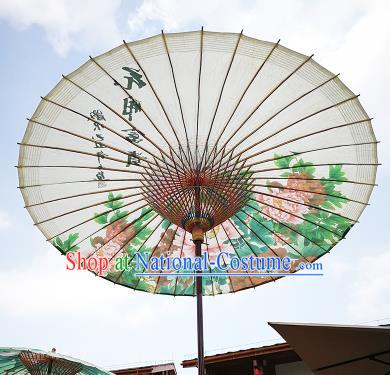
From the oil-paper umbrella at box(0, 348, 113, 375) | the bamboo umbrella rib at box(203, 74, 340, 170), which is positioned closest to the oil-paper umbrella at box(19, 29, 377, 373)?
the bamboo umbrella rib at box(203, 74, 340, 170)

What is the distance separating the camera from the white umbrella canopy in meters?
6.06

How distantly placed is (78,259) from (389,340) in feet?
15.7

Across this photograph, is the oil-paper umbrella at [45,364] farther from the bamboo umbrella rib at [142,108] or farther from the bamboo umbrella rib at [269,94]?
the bamboo umbrella rib at [269,94]

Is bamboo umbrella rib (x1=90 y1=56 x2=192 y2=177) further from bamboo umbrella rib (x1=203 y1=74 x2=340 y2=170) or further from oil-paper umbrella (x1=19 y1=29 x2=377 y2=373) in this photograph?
bamboo umbrella rib (x1=203 y1=74 x2=340 y2=170)

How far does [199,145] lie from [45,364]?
5275 millimetres

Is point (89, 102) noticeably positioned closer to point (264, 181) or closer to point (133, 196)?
point (133, 196)

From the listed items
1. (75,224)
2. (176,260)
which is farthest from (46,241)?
(176,260)

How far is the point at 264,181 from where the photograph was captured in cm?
677

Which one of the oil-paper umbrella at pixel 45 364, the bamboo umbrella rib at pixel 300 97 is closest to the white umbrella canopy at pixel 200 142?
the bamboo umbrella rib at pixel 300 97

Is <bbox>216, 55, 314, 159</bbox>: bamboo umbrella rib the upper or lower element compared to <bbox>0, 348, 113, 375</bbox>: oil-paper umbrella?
upper

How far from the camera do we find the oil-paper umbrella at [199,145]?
239 inches

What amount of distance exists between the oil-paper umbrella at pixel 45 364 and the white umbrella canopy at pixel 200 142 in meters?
2.44

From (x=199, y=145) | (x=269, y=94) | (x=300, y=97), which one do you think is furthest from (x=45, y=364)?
(x=300, y=97)

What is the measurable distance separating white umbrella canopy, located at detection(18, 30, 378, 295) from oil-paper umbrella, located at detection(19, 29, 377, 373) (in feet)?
0.05
